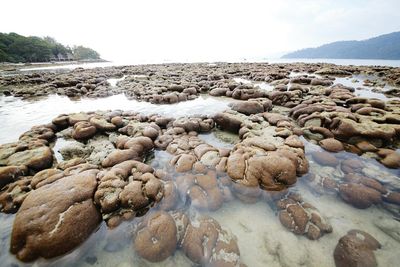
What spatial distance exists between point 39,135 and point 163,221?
16.3ft

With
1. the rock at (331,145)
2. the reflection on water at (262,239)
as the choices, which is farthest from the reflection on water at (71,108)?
the reflection on water at (262,239)

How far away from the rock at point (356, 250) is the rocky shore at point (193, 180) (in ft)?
0.04

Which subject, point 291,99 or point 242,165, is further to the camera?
point 291,99

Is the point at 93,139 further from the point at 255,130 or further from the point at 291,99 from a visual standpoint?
the point at 291,99

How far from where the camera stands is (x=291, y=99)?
8500 millimetres

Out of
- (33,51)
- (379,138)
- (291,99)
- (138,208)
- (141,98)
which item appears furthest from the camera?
(33,51)

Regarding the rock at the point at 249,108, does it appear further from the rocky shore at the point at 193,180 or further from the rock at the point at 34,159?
the rock at the point at 34,159

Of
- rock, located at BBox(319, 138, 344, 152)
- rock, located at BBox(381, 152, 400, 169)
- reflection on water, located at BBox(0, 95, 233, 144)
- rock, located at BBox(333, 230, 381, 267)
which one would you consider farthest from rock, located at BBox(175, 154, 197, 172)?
rock, located at BBox(381, 152, 400, 169)

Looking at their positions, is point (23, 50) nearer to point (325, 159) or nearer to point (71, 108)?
point (71, 108)

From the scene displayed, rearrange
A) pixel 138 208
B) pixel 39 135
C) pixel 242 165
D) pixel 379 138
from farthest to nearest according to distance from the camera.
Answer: pixel 39 135
pixel 379 138
pixel 242 165
pixel 138 208

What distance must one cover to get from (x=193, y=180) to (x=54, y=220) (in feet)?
6.95

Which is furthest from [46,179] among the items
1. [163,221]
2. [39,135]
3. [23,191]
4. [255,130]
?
[255,130]

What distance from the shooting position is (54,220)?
2.58 m

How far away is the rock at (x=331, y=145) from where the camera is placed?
4488mm
